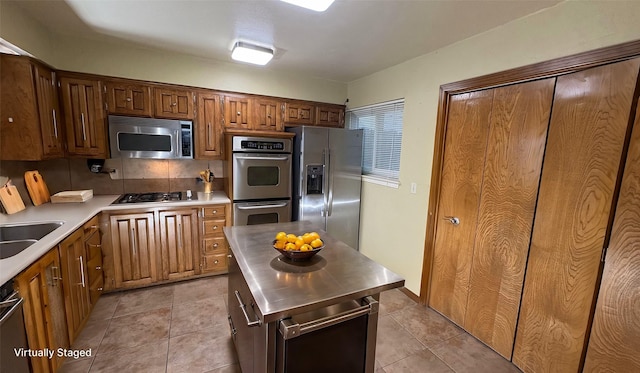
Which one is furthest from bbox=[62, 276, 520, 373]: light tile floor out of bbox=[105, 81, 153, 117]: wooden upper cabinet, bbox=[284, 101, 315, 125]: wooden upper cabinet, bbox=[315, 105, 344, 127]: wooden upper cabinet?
bbox=[315, 105, 344, 127]: wooden upper cabinet

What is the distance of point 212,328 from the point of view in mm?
2260

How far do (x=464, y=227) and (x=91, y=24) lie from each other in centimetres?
362

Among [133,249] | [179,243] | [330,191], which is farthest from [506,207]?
[133,249]

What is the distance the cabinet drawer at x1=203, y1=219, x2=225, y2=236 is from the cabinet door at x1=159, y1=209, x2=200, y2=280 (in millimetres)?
101

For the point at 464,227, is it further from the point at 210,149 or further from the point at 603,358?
the point at 210,149

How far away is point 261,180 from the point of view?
3.13 metres

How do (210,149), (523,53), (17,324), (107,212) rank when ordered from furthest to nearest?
(210,149), (107,212), (523,53), (17,324)

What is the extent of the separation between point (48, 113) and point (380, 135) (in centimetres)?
331

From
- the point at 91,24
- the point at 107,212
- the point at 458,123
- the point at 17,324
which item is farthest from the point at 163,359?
the point at 458,123

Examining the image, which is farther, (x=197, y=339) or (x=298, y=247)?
(x=197, y=339)

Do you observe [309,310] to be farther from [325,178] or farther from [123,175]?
[123,175]

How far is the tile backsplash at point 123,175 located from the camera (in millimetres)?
2738

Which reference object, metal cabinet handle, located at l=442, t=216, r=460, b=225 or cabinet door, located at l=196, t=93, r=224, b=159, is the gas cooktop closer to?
cabinet door, located at l=196, t=93, r=224, b=159

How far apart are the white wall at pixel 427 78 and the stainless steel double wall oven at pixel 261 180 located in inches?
43.9
